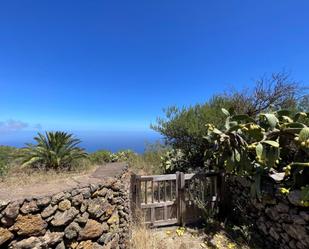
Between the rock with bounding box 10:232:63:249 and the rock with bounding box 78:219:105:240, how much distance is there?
317 millimetres

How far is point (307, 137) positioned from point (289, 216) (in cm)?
128

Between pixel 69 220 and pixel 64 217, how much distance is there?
0.30ft

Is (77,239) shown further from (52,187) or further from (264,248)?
(264,248)

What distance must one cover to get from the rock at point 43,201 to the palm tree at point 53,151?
205 inches

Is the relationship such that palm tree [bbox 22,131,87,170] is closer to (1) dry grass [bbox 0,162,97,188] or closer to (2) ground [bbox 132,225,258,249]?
(1) dry grass [bbox 0,162,97,188]

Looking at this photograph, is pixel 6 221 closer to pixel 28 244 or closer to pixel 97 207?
pixel 28 244

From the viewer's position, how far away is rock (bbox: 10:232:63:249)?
6.82 feet

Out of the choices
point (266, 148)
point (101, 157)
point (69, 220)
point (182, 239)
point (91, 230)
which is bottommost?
point (182, 239)

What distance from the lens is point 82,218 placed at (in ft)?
8.70

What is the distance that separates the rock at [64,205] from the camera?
2.39m

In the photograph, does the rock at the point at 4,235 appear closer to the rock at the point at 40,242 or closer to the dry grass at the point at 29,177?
the rock at the point at 40,242

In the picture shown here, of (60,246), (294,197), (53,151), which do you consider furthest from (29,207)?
(53,151)

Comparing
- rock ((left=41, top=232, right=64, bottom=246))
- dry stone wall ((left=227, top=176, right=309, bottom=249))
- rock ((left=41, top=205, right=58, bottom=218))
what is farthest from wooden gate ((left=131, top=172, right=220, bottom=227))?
rock ((left=41, top=205, right=58, bottom=218))

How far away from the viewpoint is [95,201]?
2.87m
